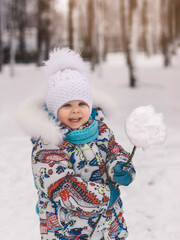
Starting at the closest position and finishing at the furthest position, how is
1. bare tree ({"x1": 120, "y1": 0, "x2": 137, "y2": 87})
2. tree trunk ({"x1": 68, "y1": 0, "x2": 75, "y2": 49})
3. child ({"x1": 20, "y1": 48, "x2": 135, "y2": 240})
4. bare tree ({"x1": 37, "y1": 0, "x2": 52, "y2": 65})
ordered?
child ({"x1": 20, "y1": 48, "x2": 135, "y2": 240}), bare tree ({"x1": 120, "y1": 0, "x2": 137, "y2": 87}), tree trunk ({"x1": 68, "y1": 0, "x2": 75, "y2": 49}), bare tree ({"x1": 37, "y1": 0, "x2": 52, "y2": 65})

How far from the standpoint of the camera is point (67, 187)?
5.17 feet

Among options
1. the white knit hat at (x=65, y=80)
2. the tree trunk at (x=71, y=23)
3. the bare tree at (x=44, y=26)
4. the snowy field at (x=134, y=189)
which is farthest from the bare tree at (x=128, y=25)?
the white knit hat at (x=65, y=80)

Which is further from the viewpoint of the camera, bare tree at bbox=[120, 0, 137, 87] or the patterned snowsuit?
bare tree at bbox=[120, 0, 137, 87]

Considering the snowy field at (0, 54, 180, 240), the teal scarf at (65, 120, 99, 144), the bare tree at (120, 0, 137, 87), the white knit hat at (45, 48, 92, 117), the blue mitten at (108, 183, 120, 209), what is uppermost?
the bare tree at (120, 0, 137, 87)

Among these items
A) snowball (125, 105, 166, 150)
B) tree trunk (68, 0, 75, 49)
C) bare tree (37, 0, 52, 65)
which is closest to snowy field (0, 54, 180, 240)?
snowball (125, 105, 166, 150)

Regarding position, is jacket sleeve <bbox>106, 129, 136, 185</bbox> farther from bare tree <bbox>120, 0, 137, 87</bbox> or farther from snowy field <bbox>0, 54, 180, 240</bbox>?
bare tree <bbox>120, 0, 137, 87</bbox>

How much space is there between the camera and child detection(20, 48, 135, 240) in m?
1.59

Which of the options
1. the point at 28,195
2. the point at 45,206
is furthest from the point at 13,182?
the point at 45,206

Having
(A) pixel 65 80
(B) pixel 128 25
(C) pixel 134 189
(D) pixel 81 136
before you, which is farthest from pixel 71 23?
(D) pixel 81 136

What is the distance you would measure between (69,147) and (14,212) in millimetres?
1845

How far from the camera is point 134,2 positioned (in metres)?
10.6

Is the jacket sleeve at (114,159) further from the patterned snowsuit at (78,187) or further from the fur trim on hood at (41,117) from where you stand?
the fur trim on hood at (41,117)

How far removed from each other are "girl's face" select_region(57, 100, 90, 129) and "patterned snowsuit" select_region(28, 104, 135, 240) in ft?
0.22

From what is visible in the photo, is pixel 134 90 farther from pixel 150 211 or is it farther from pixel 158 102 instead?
pixel 150 211
